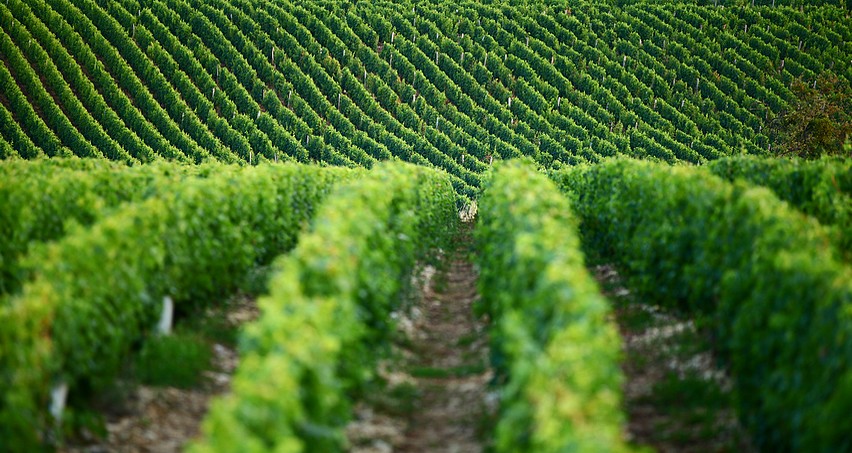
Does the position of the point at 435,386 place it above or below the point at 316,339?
below

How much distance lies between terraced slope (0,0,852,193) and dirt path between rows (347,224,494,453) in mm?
25032

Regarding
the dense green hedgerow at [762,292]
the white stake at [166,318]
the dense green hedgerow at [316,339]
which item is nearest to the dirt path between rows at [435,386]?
the dense green hedgerow at [316,339]

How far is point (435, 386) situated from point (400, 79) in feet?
117

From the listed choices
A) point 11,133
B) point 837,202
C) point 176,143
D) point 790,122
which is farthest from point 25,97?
point 837,202

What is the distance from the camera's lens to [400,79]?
44.4m

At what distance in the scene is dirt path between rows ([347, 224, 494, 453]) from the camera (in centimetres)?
801

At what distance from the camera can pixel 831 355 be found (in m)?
6.22

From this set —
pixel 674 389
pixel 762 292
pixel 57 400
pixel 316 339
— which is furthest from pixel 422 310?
pixel 316 339

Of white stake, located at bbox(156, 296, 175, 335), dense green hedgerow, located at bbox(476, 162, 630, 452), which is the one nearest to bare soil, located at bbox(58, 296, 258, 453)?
white stake, located at bbox(156, 296, 175, 335)

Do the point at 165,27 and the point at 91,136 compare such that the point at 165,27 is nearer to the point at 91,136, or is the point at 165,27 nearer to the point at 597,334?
the point at 91,136

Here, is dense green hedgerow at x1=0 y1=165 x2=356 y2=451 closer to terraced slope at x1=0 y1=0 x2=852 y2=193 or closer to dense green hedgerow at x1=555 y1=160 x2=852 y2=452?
dense green hedgerow at x1=555 y1=160 x2=852 y2=452

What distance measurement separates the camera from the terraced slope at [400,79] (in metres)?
38.2

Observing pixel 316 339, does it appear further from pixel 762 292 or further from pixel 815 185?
pixel 815 185

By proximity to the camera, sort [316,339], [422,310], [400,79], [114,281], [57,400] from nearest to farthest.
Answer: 1. [316,339]
2. [57,400]
3. [114,281]
4. [422,310]
5. [400,79]
